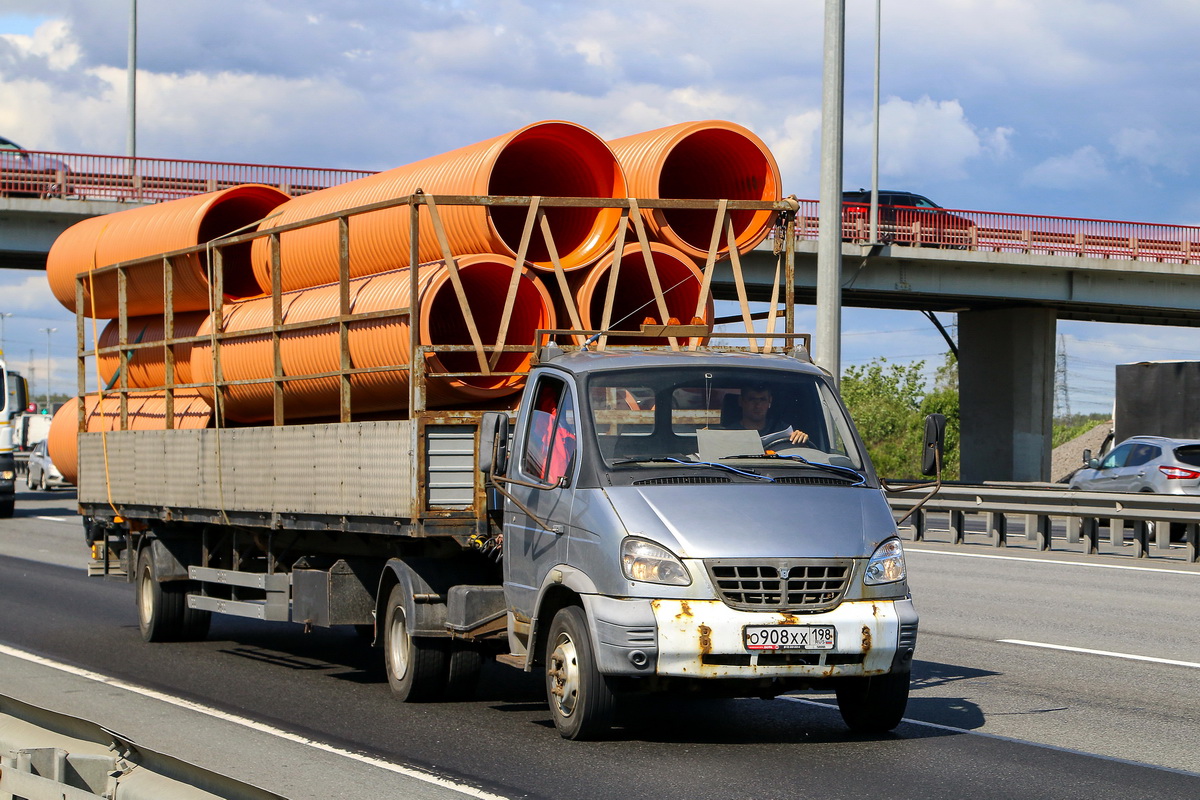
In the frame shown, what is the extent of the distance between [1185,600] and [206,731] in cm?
1091

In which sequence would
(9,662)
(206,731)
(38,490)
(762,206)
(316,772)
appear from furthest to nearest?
(38,490) → (9,662) → (762,206) → (206,731) → (316,772)

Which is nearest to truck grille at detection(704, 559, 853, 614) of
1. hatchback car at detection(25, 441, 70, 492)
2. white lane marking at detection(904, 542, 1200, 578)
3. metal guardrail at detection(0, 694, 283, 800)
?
metal guardrail at detection(0, 694, 283, 800)

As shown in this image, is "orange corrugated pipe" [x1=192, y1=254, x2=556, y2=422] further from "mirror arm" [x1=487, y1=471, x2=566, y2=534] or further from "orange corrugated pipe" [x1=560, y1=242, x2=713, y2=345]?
"mirror arm" [x1=487, y1=471, x2=566, y2=534]

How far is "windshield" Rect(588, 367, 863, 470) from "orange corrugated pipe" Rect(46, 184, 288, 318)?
5635 millimetres

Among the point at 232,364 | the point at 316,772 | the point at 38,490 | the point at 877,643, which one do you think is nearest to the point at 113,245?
the point at 232,364

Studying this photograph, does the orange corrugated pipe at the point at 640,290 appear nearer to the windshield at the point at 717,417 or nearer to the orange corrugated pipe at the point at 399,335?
the orange corrugated pipe at the point at 399,335

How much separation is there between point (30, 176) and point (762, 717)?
31.0 meters

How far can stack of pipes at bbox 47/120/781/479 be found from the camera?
9.84m

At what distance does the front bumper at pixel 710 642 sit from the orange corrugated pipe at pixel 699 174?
388 cm

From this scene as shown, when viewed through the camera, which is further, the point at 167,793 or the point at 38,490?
the point at 38,490

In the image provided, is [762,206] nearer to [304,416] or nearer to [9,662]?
[304,416]

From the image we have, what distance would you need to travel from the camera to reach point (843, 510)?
307 inches

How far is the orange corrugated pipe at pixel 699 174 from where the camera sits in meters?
10.9

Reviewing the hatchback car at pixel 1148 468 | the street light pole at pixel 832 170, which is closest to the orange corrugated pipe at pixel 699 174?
the street light pole at pixel 832 170
